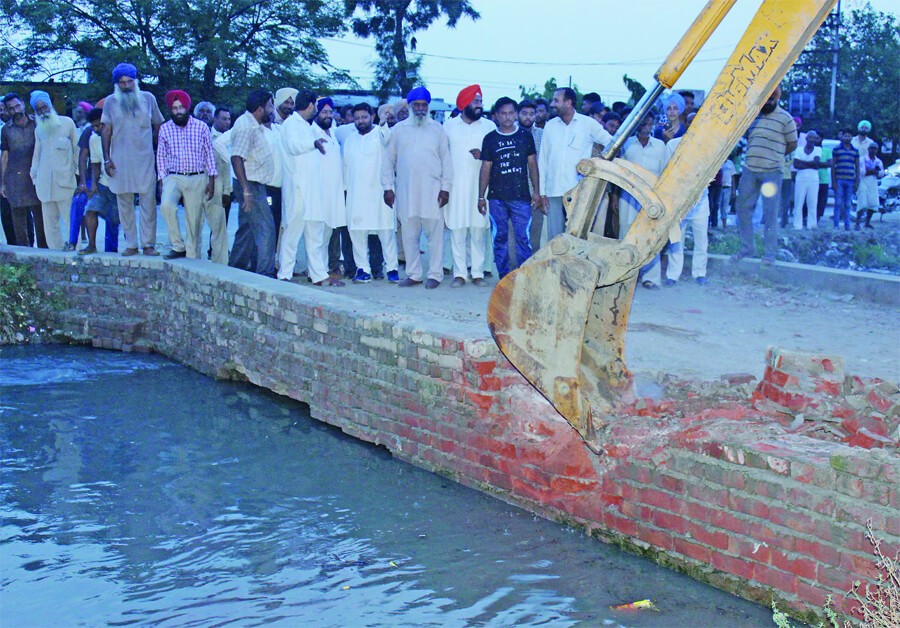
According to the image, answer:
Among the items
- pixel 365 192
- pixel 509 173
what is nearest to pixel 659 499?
pixel 509 173

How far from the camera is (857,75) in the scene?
111 ft

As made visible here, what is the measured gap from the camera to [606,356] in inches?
208

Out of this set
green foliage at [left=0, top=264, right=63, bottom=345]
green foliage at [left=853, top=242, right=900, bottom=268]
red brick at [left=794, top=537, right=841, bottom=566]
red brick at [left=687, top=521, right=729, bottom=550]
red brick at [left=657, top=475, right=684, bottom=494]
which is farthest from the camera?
green foliage at [left=853, top=242, right=900, bottom=268]

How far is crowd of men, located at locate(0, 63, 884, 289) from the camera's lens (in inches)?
377

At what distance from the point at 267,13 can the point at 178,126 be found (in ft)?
72.0

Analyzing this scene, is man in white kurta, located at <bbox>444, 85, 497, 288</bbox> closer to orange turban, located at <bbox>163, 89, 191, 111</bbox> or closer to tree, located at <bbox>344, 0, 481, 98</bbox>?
orange turban, located at <bbox>163, 89, 191, 111</bbox>

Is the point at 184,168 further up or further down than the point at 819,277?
further up

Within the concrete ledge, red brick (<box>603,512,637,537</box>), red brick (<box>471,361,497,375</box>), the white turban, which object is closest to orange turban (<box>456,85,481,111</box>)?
the white turban

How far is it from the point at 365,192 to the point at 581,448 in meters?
5.64

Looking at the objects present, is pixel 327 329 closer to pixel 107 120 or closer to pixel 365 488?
pixel 365 488

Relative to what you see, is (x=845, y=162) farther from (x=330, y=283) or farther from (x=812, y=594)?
(x=812, y=594)

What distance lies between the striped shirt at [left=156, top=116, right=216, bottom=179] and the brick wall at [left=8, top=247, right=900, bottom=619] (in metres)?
1.31

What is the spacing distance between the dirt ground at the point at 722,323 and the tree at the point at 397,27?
88.1ft

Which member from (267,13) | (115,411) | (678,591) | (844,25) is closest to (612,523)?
(678,591)
